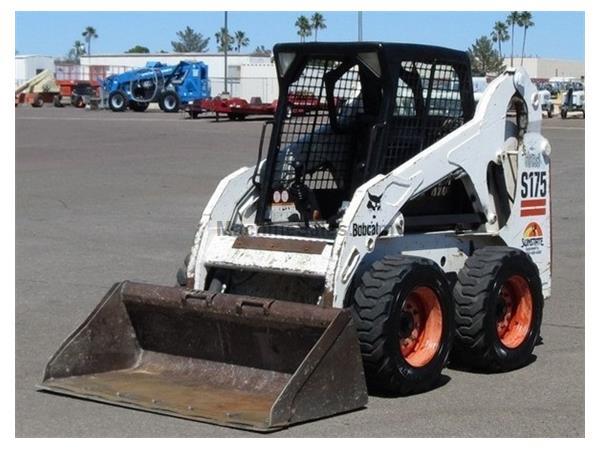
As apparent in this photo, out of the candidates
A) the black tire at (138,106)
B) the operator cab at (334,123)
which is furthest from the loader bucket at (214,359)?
the black tire at (138,106)

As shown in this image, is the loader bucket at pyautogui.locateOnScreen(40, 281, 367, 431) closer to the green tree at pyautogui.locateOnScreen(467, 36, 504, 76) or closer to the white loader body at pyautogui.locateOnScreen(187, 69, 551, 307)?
the white loader body at pyautogui.locateOnScreen(187, 69, 551, 307)

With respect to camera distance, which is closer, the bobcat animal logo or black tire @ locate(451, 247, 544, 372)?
the bobcat animal logo

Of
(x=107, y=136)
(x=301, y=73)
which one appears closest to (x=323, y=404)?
(x=301, y=73)

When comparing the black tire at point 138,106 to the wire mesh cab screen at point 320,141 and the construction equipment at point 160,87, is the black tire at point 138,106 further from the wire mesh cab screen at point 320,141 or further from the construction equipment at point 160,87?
the wire mesh cab screen at point 320,141

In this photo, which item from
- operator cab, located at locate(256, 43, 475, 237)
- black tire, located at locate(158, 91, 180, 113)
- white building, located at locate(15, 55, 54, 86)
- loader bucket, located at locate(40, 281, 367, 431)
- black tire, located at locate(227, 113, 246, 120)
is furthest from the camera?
white building, located at locate(15, 55, 54, 86)

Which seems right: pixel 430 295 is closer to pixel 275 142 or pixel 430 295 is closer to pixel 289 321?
pixel 289 321

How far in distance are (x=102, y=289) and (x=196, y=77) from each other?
1799 inches

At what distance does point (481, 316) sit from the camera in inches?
307

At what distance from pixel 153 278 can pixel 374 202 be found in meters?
4.71

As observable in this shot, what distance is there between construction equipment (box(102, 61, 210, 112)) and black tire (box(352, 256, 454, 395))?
1916 inches

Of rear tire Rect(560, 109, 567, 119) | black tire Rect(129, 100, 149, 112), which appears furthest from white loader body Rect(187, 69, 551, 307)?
black tire Rect(129, 100, 149, 112)

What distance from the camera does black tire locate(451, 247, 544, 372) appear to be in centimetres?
783

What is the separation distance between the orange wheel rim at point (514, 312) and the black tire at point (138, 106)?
50.7 meters

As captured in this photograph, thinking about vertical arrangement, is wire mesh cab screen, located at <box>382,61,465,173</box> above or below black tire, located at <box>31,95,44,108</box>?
below
